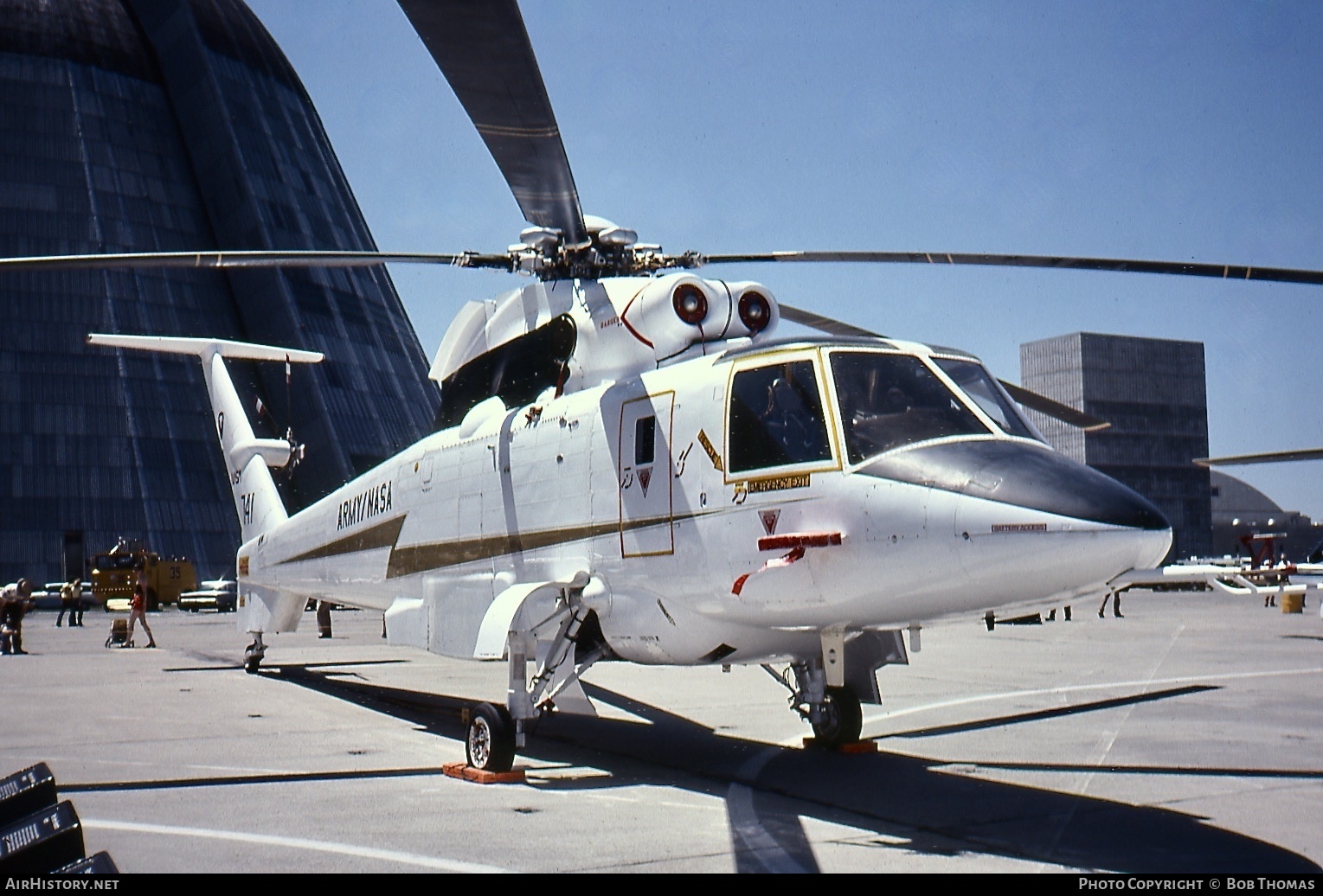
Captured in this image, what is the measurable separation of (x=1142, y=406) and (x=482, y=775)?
11984 cm

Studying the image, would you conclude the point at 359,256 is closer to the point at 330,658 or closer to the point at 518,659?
the point at 518,659

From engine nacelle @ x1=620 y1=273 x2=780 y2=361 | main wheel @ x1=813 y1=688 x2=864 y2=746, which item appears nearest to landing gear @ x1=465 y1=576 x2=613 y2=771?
main wheel @ x1=813 y1=688 x2=864 y2=746

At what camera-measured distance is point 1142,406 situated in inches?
4609

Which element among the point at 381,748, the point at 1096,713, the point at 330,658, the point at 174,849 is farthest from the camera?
the point at 330,658

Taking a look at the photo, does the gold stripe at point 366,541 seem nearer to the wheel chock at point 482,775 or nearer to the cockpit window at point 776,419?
the wheel chock at point 482,775

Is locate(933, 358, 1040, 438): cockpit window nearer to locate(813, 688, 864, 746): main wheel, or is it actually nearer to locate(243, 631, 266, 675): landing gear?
locate(813, 688, 864, 746): main wheel

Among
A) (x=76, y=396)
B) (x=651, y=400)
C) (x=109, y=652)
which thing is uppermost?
(x=76, y=396)

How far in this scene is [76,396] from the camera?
193 feet

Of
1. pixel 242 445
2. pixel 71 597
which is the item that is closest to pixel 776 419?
pixel 242 445

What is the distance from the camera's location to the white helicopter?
722 centimetres

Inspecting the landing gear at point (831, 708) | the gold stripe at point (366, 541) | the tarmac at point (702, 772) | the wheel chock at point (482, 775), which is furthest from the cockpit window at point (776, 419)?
the gold stripe at point (366, 541)

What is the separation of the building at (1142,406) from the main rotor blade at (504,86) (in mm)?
109463
